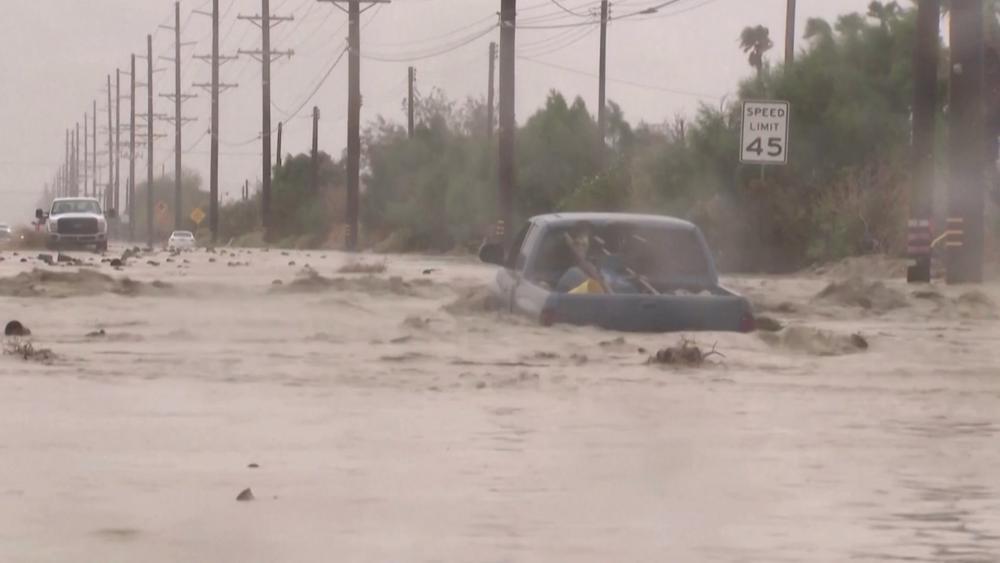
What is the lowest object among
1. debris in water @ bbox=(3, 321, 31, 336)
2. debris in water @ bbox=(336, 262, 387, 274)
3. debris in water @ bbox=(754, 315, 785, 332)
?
debris in water @ bbox=(336, 262, 387, 274)

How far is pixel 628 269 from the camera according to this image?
1867 centimetres

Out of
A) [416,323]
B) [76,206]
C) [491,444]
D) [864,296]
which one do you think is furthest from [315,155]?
[491,444]

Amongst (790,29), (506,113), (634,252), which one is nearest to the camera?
(634,252)

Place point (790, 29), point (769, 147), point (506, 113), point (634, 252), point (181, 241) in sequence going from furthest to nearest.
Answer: point (181, 241) < point (790, 29) < point (506, 113) < point (769, 147) < point (634, 252)

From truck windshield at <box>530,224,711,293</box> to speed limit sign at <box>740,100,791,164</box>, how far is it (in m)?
14.3

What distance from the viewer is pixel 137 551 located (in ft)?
27.2

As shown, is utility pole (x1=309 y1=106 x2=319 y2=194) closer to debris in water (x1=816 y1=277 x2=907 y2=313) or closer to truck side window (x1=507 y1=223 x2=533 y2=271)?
debris in water (x1=816 y1=277 x2=907 y2=313)

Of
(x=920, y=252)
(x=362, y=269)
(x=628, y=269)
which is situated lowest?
(x=362, y=269)

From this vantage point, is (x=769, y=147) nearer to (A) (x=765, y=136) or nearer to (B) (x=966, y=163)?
(A) (x=765, y=136)

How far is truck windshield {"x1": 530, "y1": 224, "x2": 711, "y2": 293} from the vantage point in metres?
18.6

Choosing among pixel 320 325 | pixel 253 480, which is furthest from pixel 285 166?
pixel 253 480

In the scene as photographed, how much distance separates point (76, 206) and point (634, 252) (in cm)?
5566

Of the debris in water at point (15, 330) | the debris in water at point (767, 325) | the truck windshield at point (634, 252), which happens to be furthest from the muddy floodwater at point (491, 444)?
the truck windshield at point (634, 252)

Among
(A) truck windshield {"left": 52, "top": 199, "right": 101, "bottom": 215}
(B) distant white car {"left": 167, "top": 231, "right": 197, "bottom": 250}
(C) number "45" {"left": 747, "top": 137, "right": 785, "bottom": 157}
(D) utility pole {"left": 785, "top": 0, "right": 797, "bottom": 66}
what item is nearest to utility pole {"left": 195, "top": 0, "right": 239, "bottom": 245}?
(B) distant white car {"left": 167, "top": 231, "right": 197, "bottom": 250}
